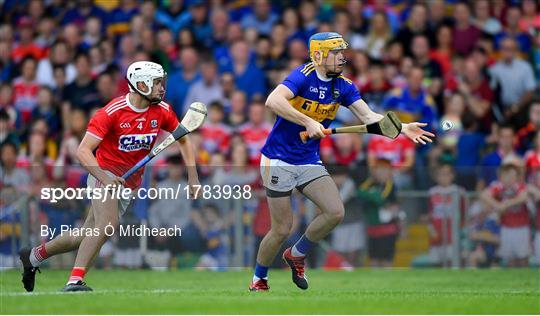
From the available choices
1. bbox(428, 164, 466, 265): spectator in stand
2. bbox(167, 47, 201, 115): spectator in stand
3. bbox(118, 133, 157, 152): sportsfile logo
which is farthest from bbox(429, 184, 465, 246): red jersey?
bbox(118, 133, 157, 152): sportsfile logo

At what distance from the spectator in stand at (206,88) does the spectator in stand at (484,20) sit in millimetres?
4342

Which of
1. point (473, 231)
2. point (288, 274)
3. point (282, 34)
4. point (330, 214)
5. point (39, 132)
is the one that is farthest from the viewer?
point (282, 34)

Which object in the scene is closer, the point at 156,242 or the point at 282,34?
the point at 156,242

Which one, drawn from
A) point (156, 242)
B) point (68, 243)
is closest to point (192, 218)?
point (156, 242)

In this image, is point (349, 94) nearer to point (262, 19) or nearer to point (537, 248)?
point (537, 248)

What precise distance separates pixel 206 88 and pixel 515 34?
4997mm

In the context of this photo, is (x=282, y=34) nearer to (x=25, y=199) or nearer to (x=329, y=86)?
(x=25, y=199)

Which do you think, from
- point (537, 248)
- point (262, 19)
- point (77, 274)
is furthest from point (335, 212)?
point (262, 19)

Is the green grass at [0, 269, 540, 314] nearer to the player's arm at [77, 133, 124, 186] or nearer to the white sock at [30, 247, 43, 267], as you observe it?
the white sock at [30, 247, 43, 267]

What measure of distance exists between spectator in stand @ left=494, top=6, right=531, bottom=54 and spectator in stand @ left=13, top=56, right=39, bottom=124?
7453 millimetres

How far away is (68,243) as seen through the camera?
13938mm

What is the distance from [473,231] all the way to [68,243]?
7.33m

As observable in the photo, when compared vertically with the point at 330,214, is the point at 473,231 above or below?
below

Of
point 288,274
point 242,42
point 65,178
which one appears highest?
point 242,42
